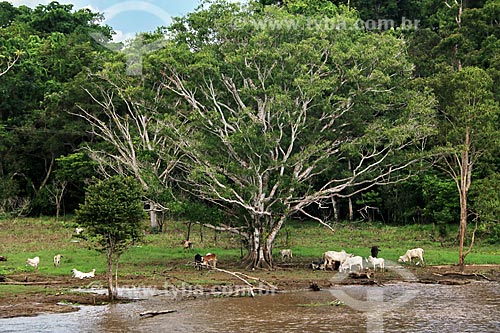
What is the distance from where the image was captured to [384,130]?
98.6 ft

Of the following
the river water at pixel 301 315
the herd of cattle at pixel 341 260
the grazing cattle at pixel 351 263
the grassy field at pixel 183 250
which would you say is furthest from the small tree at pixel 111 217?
the grazing cattle at pixel 351 263

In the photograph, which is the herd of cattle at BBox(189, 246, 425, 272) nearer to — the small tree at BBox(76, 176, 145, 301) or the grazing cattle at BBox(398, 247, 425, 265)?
the grazing cattle at BBox(398, 247, 425, 265)

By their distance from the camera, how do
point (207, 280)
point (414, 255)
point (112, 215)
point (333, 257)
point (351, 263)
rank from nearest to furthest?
point (112, 215) → point (207, 280) → point (351, 263) → point (333, 257) → point (414, 255)

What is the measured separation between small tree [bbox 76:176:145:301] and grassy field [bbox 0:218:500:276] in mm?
5874

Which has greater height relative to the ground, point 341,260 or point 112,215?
point 112,215

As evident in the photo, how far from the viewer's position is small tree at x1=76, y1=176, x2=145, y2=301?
2022 cm

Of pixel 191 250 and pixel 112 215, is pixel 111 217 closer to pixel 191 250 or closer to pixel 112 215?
pixel 112 215

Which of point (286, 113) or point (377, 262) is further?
point (377, 262)

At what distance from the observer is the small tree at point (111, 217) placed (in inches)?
796

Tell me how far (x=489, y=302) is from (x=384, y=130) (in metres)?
10.6

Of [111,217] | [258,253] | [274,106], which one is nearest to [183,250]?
[258,253]

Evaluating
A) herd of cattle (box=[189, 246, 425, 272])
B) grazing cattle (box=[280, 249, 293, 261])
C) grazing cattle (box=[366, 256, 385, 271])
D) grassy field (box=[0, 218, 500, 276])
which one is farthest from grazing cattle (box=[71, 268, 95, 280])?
grazing cattle (box=[366, 256, 385, 271])

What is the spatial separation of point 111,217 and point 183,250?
15019 millimetres

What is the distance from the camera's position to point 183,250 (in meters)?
35.0
